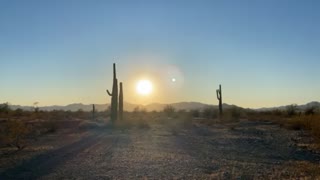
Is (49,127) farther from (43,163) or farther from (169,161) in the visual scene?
(169,161)

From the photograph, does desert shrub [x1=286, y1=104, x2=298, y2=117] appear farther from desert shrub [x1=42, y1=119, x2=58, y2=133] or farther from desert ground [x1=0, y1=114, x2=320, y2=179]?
desert ground [x1=0, y1=114, x2=320, y2=179]

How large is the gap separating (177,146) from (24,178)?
30.6ft

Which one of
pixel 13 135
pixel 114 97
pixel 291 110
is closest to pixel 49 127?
pixel 114 97

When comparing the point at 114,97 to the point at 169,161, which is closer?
the point at 169,161

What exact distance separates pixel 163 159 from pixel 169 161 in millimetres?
588

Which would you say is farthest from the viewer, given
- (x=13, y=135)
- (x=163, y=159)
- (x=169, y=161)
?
(x=13, y=135)

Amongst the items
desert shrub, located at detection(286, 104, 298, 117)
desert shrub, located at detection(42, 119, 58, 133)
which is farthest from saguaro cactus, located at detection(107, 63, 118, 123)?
desert shrub, located at detection(286, 104, 298, 117)

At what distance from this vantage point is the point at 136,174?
15.2m

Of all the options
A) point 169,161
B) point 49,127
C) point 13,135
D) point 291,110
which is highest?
point 291,110

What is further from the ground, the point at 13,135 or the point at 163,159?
the point at 13,135

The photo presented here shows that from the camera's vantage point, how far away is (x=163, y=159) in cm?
1816

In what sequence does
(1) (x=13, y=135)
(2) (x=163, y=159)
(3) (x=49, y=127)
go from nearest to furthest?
(2) (x=163, y=159) < (1) (x=13, y=135) < (3) (x=49, y=127)

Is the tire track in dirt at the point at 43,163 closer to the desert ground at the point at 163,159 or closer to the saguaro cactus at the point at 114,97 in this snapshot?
the desert ground at the point at 163,159

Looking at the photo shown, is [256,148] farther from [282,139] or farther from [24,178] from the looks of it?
[24,178]
